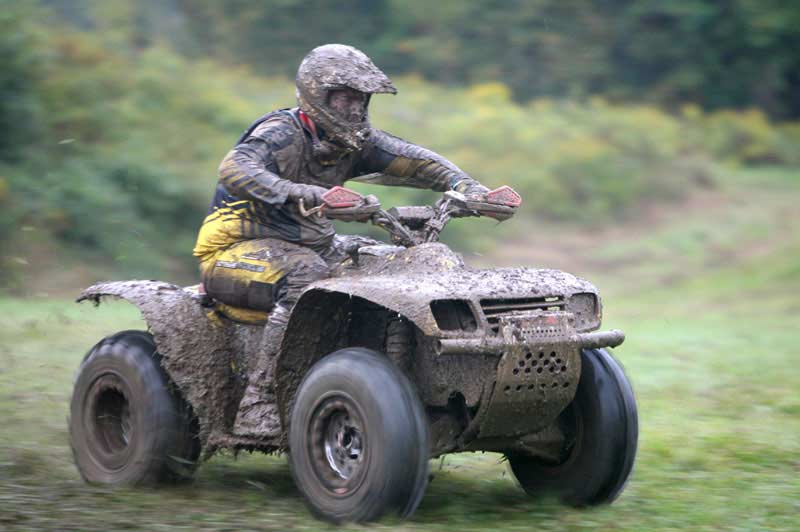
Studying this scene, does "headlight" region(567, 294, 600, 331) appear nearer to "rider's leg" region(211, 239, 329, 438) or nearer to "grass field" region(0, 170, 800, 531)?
"grass field" region(0, 170, 800, 531)

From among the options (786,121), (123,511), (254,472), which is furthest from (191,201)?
(786,121)

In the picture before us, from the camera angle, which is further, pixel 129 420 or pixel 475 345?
pixel 129 420

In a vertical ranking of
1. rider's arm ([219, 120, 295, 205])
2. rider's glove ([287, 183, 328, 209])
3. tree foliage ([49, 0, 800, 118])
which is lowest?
rider's glove ([287, 183, 328, 209])

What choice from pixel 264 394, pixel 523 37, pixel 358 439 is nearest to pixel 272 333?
pixel 264 394

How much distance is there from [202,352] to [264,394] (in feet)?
1.55

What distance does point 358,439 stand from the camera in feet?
20.1

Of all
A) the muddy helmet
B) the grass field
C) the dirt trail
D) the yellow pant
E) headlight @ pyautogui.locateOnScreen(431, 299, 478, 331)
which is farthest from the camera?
the dirt trail

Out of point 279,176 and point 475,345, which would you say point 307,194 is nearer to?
point 279,176

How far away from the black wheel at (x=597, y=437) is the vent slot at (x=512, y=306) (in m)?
0.51

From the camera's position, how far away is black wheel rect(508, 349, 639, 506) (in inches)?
259

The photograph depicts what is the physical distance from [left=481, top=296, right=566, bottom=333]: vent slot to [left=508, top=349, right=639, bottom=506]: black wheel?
0.51 metres

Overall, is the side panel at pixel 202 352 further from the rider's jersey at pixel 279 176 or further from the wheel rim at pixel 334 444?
the wheel rim at pixel 334 444

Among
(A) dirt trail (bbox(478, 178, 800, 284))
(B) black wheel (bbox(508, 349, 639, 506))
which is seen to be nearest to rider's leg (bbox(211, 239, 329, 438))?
(B) black wheel (bbox(508, 349, 639, 506))

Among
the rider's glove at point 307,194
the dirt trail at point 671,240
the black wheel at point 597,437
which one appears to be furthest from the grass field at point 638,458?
the dirt trail at point 671,240
